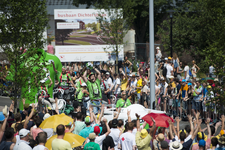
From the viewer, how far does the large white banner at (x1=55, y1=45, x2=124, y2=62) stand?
25016mm

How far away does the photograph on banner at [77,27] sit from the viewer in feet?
83.6

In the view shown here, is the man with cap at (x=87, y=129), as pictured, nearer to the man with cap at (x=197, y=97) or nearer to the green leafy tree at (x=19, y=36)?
the green leafy tree at (x=19, y=36)

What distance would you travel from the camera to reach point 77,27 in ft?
85.3

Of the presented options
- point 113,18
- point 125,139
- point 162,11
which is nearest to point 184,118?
point 125,139

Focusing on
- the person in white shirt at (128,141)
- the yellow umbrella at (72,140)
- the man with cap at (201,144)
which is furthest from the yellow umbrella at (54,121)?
the man with cap at (201,144)

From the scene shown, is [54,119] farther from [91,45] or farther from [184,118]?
[91,45]

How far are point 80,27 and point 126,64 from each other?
22.7ft

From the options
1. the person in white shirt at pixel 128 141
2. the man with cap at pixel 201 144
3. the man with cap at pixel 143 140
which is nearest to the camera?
the man with cap at pixel 201 144

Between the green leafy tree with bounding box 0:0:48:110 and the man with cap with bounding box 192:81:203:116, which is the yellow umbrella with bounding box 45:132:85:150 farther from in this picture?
the man with cap with bounding box 192:81:203:116

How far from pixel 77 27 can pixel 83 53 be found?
2.40 m

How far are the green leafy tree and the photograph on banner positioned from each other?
15.4m

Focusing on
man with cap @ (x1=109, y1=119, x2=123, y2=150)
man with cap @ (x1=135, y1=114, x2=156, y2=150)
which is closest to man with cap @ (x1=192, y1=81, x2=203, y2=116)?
man with cap @ (x1=109, y1=119, x2=123, y2=150)

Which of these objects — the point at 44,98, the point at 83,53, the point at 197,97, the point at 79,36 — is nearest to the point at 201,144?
the point at 197,97

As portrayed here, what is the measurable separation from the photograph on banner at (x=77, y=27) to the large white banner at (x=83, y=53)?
2.35 ft
